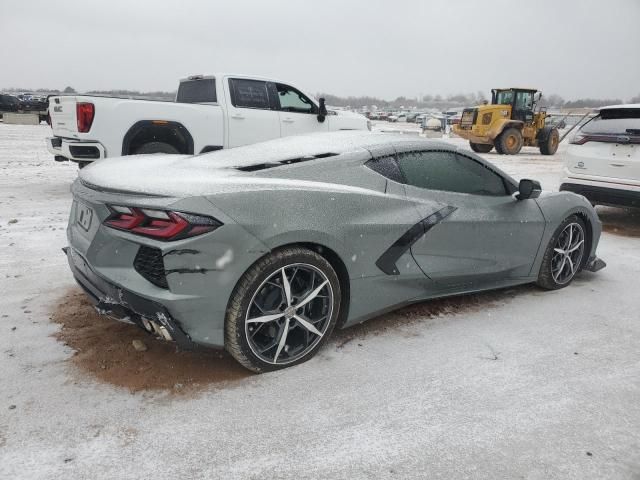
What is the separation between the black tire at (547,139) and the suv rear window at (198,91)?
51.1 feet

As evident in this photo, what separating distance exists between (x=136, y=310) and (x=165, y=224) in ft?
1.53

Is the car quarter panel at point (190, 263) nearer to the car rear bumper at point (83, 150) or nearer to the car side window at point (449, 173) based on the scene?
the car side window at point (449, 173)

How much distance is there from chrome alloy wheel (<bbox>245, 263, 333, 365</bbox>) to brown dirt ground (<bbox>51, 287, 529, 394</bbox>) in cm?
23

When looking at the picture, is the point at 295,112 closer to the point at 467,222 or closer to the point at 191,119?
the point at 191,119

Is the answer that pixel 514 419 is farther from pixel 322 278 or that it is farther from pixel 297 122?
pixel 297 122

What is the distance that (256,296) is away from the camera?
2627 mm

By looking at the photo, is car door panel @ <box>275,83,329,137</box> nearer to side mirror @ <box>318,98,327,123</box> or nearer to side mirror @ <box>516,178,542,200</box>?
side mirror @ <box>318,98,327,123</box>

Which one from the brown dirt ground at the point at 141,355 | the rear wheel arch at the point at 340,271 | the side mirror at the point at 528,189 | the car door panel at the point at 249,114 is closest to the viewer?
the brown dirt ground at the point at 141,355

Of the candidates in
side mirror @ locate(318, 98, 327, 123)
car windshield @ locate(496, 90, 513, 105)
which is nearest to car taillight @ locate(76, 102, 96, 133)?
side mirror @ locate(318, 98, 327, 123)

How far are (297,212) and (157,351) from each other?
123 centimetres

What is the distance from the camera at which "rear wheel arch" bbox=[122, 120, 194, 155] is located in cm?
700

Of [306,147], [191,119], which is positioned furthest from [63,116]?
[306,147]

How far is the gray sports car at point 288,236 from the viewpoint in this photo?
2418 mm

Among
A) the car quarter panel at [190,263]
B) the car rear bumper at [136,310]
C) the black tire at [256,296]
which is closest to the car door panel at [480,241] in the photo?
the black tire at [256,296]
